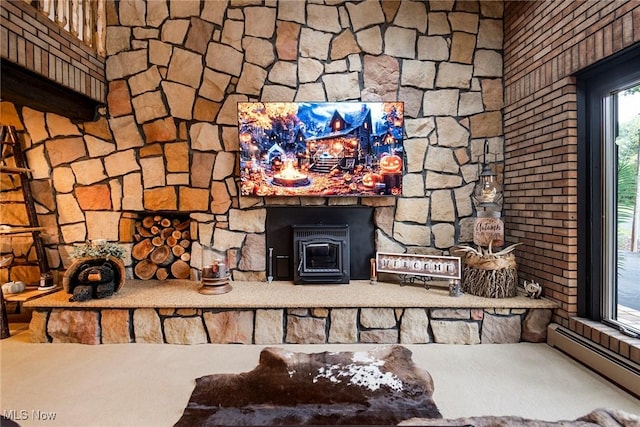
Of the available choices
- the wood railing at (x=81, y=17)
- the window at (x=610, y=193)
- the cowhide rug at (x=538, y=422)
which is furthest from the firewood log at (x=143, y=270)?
the window at (x=610, y=193)

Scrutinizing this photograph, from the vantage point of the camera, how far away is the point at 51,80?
2.53 m

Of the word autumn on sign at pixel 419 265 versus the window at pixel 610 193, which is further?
the word autumn on sign at pixel 419 265

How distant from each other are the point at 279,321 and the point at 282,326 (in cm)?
5

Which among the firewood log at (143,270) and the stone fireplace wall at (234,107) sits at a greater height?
the stone fireplace wall at (234,107)

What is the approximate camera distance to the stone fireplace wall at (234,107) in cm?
312

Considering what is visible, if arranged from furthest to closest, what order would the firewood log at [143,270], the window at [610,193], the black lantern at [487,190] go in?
the firewood log at [143,270] < the black lantern at [487,190] < the window at [610,193]

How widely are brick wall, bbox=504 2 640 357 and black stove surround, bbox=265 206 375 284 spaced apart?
1413 millimetres

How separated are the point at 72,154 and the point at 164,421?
2779mm

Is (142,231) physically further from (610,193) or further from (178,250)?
(610,193)

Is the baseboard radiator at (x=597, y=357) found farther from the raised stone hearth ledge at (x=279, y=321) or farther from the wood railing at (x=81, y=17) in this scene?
the wood railing at (x=81, y=17)

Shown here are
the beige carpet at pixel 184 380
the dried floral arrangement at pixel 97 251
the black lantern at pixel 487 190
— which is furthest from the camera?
the black lantern at pixel 487 190

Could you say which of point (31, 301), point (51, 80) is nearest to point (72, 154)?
point (51, 80)

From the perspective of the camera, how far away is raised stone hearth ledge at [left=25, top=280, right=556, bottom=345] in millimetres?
2545

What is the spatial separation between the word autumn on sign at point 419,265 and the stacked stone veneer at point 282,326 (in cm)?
34
